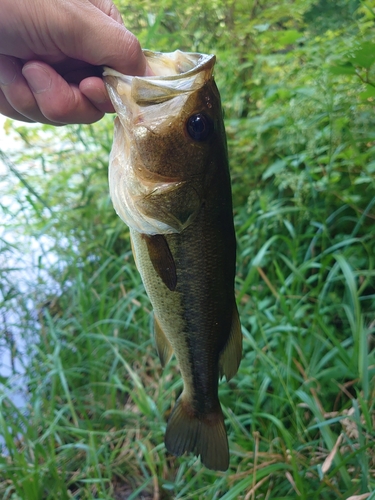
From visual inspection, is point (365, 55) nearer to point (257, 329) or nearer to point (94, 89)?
point (94, 89)

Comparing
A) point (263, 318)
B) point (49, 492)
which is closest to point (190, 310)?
point (263, 318)

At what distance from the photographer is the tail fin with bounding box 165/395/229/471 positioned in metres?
1.31

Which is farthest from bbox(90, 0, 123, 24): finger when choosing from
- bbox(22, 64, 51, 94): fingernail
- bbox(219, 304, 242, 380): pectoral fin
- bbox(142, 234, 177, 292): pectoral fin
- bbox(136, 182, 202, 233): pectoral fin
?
bbox(219, 304, 242, 380): pectoral fin

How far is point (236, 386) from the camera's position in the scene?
2.09 meters

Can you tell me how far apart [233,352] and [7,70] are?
1.15 m

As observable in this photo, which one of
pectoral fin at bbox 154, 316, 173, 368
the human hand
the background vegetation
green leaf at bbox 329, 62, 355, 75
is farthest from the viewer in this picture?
the background vegetation

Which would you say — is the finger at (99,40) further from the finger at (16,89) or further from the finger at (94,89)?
the finger at (16,89)

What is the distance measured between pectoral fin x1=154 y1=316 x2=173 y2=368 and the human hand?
0.76 metres

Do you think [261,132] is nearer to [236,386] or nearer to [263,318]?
[263,318]

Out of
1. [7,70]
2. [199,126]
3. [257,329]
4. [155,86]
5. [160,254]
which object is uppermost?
[7,70]

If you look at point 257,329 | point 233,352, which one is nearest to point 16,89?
point 233,352

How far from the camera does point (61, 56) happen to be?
45.3 inches

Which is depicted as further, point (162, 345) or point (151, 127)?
point (162, 345)

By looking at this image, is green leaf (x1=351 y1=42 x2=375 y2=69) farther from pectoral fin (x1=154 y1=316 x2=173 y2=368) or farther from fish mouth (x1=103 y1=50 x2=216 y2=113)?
pectoral fin (x1=154 y1=316 x2=173 y2=368)
